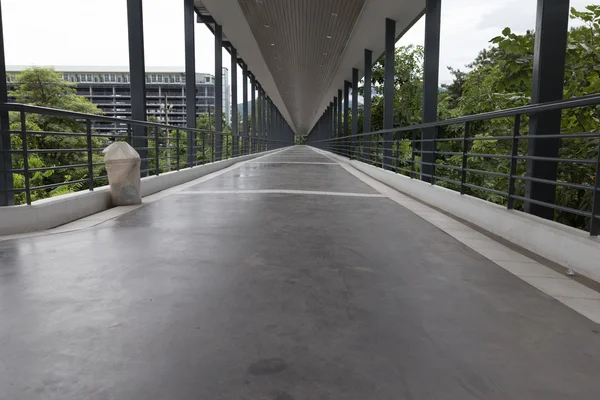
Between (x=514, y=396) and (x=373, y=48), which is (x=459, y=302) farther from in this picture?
(x=373, y=48)

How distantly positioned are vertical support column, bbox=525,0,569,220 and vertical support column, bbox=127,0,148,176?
6.85 meters

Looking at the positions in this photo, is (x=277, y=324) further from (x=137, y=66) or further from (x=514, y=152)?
(x=137, y=66)

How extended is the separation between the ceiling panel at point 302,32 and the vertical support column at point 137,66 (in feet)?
20.8

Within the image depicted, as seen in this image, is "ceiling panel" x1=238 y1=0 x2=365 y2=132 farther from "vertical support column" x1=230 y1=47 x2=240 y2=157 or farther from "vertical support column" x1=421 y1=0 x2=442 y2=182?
"vertical support column" x1=421 y1=0 x2=442 y2=182

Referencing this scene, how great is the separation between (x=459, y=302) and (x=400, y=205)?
13.5 feet

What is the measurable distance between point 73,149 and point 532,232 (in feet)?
16.8

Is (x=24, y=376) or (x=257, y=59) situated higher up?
(x=257, y=59)

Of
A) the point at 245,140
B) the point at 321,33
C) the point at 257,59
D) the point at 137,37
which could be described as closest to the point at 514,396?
the point at 137,37

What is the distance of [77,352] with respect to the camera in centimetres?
194

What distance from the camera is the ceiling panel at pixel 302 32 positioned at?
1431 centimetres

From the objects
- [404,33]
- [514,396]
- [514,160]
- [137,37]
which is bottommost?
[514,396]

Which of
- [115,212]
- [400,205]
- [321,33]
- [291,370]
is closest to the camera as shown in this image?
[291,370]

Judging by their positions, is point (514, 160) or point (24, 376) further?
point (514, 160)

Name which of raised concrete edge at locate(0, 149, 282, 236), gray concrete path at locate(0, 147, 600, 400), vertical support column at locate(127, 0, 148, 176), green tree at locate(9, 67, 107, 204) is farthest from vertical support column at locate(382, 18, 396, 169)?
green tree at locate(9, 67, 107, 204)
